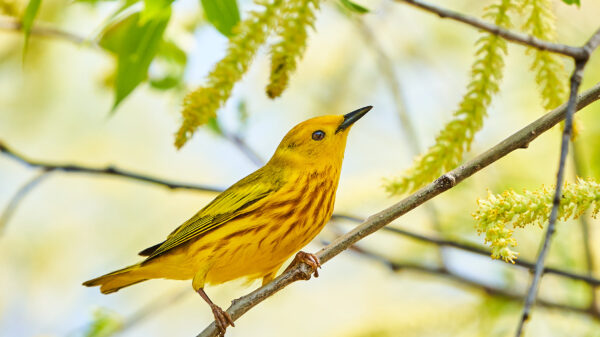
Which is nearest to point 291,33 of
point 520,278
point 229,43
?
point 229,43

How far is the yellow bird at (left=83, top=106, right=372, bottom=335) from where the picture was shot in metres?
3.98

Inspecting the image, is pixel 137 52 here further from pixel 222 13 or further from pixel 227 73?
pixel 227 73

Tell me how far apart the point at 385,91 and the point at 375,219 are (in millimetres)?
5150

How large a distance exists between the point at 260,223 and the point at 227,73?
4.89ft

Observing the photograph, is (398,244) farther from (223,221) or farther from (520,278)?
(223,221)

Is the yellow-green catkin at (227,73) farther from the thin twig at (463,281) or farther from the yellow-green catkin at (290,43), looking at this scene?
the thin twig at (463,281)

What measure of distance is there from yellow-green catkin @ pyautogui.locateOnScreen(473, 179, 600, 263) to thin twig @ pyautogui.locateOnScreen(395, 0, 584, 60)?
0.43 metres

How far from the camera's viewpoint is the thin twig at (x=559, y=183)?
1.59 metres

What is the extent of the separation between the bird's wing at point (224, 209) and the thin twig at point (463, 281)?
2.51 ft

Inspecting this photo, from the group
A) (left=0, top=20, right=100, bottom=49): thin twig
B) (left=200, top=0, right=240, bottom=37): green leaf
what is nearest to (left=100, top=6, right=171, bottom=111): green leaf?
(left=200, top=0, right=240, bottom=37): green leaf

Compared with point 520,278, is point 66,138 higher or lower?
lower

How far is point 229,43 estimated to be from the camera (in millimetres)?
2738

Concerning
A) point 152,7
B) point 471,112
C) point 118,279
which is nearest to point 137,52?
point 152,7

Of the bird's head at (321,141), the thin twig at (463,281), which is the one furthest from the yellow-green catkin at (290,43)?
the thin twig at (463,281)
